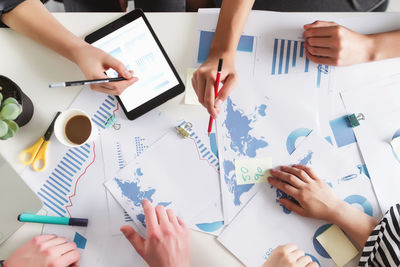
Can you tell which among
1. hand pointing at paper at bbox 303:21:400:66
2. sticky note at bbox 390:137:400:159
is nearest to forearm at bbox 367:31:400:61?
hand pointing at paper at bbox 303:21:400:66

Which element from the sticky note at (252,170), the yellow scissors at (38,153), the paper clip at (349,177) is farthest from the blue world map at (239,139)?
the yellow scissors at (38,153)

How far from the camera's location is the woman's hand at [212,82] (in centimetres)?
70

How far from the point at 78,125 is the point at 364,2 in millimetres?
909

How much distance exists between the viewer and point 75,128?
726 mm

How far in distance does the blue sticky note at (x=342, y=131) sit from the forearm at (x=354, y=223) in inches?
6.3

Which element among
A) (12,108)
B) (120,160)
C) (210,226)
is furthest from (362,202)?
(12,108)

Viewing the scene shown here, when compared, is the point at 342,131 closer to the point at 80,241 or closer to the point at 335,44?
the point at 335,44

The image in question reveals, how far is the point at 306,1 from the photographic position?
93cm

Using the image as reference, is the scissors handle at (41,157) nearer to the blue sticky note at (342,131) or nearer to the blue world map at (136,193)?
the blue world map at (136,193)

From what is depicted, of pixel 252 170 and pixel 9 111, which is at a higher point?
pixel 9 111

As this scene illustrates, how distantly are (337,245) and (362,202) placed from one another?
0.12 metres

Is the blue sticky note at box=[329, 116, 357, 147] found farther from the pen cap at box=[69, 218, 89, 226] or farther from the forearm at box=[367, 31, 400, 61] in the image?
the pen cap at box=[69, 218, 89, 226]

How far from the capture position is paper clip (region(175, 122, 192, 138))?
76 cm

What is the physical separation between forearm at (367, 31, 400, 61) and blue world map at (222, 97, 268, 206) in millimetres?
324
